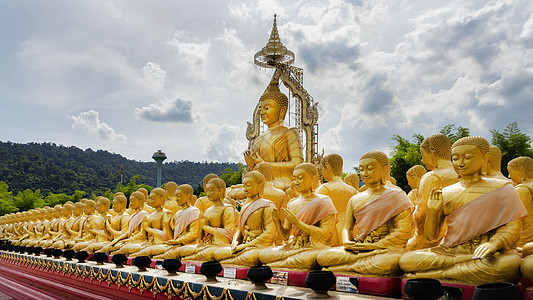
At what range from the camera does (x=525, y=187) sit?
14.0 feet

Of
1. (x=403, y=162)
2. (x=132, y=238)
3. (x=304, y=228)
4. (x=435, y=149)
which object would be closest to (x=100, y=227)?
(x=132, y=238)

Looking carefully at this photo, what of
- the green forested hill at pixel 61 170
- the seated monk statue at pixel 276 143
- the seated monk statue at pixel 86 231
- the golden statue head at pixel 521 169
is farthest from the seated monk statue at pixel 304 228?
the green forested hill at pixel 61 170

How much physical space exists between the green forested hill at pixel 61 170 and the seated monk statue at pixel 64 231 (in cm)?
4512

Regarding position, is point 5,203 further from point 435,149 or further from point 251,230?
point 435,149

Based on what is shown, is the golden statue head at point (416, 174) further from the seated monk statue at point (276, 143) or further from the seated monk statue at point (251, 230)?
the seated monk statue at point (276, 143)

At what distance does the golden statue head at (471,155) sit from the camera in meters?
3.68

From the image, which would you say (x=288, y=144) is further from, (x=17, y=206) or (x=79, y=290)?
(x=17, y=206)

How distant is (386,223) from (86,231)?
26.7 feet

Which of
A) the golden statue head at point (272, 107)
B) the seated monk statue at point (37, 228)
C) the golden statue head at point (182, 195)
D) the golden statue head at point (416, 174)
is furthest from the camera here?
the seated monk statue at point (37, 228)

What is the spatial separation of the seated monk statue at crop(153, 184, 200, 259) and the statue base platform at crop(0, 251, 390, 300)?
27 centimetres

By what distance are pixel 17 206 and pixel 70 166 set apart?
27.2m

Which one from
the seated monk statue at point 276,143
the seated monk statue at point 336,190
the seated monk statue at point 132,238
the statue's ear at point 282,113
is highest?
the statue's ear at point 282,113

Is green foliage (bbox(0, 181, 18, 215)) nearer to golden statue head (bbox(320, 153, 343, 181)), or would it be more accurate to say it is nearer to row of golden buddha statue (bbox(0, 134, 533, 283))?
row of golden buddha statue (bbox(0, 134, 533, 283))

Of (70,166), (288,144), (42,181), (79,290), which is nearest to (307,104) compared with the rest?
(288,144)
